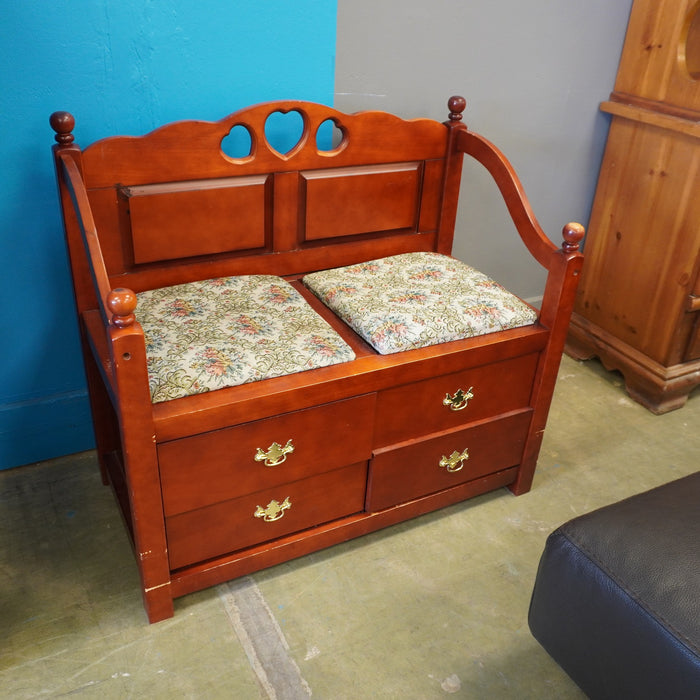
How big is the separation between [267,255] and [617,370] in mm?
1374

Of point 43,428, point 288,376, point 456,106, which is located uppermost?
point 456,106

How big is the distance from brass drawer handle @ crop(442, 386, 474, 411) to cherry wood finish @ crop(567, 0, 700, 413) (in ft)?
2.98

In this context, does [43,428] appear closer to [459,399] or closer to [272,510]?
[272,510]

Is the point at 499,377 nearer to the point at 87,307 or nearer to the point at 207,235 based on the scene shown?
the point at 207,235

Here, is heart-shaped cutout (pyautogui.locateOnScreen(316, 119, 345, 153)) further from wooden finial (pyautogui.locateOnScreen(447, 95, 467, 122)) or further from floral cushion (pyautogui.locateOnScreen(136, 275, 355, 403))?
floral cushion (pyautogui.locateOnScreen(136, 275, 355, 403))

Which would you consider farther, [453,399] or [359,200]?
[359,200]

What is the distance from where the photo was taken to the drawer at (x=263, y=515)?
58.8 inches

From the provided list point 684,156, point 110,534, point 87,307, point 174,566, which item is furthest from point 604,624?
point 684,156

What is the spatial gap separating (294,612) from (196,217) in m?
0.91

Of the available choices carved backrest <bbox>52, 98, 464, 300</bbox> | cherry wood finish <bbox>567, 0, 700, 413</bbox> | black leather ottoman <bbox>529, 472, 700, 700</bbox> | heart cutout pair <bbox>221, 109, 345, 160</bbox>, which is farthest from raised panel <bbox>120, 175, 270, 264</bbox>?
cherry wood finish <bbox>567, 0, 700, 413</bbox>

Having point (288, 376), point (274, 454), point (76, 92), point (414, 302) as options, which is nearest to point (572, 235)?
point (414, 302)

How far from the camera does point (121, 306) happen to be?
119 cm

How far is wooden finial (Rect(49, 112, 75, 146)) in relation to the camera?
1480 mm

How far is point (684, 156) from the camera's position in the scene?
7.02 ft
